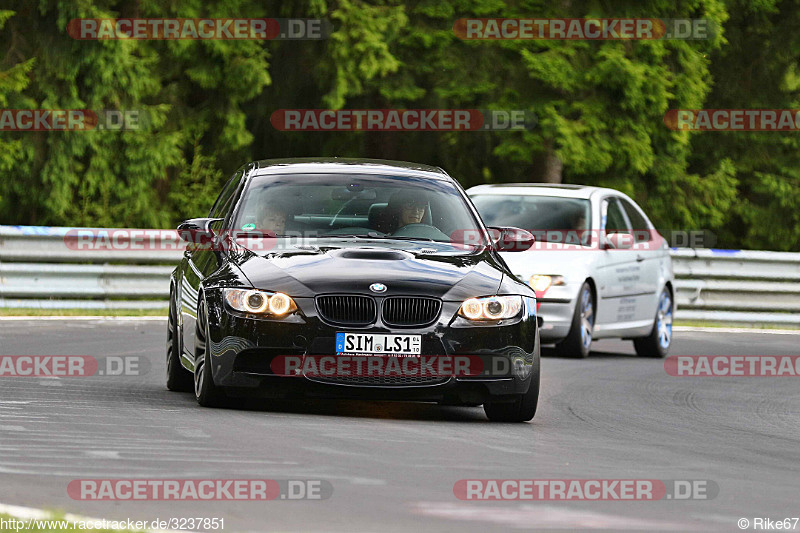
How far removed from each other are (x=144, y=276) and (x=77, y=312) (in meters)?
1.08

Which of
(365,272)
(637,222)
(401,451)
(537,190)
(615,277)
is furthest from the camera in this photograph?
(637,222)

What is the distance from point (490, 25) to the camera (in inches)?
1137

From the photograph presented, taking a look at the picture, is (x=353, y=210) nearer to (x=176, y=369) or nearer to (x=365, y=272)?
(x=365, y=272)

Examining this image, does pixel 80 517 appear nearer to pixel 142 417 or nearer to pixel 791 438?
pixel 142 417

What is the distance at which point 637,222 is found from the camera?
712 inches

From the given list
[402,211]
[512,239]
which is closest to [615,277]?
[512,239]

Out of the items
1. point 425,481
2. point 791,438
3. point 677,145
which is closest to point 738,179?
point 677,145

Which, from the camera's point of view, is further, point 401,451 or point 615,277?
point 615,277

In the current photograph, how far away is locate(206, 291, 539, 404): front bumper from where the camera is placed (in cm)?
953

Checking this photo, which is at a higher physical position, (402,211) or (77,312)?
(402,211)

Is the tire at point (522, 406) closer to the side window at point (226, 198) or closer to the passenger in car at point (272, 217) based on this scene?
the passenger in car at point (272, 217)

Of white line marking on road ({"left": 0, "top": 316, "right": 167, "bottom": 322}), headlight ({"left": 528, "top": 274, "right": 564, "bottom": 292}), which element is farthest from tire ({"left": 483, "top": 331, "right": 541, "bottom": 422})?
white line marking on road ({"left": 0, "top": 316, "right": 167, "bottom": 322})

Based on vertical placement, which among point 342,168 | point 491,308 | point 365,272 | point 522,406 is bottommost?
point 522,406

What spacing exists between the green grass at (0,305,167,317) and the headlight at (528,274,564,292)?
18.9 ft
